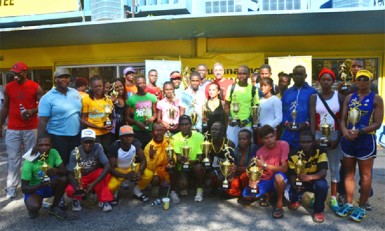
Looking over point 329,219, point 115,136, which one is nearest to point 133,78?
point 115,136

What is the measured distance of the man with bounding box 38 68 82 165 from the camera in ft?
14.3

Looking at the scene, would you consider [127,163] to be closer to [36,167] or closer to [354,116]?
[36,167]

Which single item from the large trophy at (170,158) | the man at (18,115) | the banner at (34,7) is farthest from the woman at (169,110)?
the banner at (34,7)

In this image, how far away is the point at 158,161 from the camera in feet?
15.7

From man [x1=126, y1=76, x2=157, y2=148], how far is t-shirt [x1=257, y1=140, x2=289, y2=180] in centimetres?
183

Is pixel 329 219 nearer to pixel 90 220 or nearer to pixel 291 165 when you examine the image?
pixel 291 165

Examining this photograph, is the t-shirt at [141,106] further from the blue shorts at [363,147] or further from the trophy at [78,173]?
the blue shorts at [363,147]

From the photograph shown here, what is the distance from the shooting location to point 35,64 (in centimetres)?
1091

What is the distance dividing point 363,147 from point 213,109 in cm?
216

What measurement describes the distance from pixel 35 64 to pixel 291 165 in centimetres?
936

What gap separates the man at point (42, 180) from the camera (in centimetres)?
398

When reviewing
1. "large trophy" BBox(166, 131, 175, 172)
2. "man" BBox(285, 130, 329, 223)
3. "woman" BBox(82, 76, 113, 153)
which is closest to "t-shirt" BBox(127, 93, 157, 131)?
"woman" BBox(82, 76, 113, 153)

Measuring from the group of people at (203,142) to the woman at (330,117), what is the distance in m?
0.01

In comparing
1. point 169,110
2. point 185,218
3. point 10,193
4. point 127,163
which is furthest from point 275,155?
point 10,193
